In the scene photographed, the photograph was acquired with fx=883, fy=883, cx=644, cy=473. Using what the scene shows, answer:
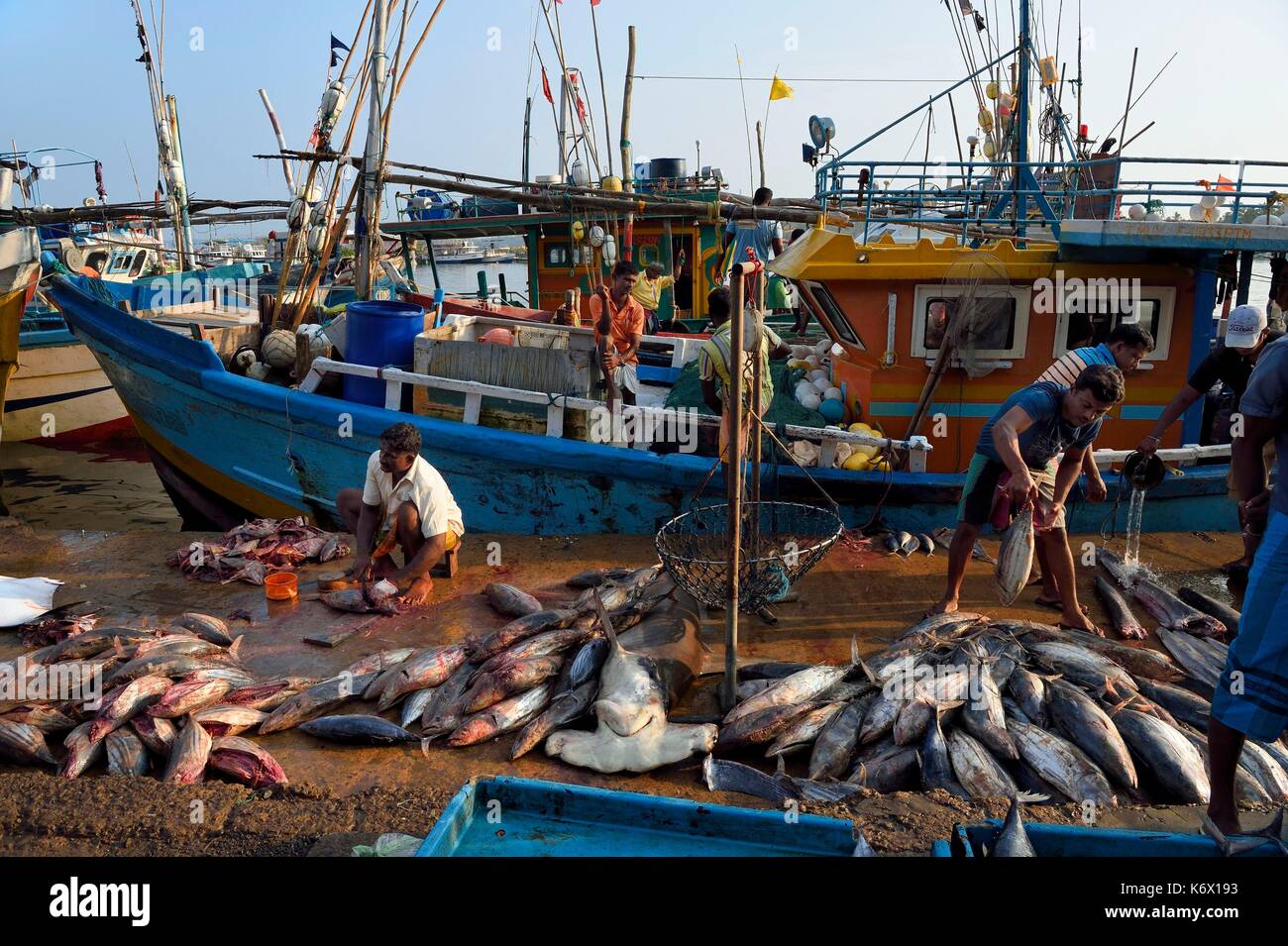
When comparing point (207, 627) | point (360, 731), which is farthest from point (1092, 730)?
point (207, 627)

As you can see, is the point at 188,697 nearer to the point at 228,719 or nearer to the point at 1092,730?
the point at 228,719

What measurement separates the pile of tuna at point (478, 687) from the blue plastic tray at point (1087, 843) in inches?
86.4

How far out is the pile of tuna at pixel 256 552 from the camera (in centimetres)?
658

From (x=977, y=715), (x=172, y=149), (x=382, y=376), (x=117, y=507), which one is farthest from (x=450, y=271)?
(x=977, y=715)

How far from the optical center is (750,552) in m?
5.75

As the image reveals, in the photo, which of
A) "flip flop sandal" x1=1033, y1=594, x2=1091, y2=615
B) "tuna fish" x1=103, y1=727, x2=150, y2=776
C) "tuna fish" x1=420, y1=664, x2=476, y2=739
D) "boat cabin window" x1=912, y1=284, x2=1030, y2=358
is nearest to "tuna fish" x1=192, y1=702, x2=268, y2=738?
"tuna fish" x1=103, y1=727, x2=150, y2=776

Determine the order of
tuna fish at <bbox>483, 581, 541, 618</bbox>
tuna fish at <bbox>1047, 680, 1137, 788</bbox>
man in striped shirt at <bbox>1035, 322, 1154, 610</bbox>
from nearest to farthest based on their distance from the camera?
tuna fish at <bbox>1047, 680, 1137, 788</bbox> → man in striped shirt at <bbox>1035, 322, 1154, 610</bbox> → tuna fish at <bbox>483, 581, 541, 618</bbox>

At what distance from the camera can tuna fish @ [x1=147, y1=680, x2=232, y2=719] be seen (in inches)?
177

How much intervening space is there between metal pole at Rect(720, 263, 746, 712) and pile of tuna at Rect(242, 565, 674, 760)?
709 mm

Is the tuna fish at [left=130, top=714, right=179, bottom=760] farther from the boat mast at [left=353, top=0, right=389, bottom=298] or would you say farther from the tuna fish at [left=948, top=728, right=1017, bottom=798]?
the boat mast at [left=353, top=0, right=389, bottom=298]

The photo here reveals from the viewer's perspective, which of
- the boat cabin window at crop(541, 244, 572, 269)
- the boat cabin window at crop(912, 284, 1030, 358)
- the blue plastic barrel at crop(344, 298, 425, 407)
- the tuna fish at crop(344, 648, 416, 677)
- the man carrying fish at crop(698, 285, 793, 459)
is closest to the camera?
the tuna fish at crop(344, 648, 416, 677)

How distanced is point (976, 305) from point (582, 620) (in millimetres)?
4069

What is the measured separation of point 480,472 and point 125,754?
3.95 m

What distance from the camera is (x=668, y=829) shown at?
2943 mm
